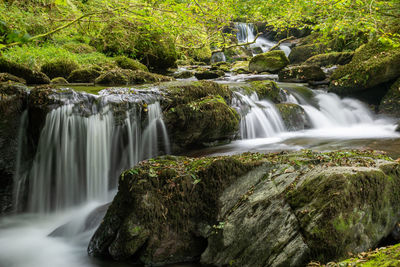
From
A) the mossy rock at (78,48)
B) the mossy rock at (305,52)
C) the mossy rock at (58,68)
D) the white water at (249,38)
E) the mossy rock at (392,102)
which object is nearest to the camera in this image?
the mossy rock at (392,102)

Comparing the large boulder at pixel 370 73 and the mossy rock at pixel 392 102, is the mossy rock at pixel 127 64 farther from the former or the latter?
the mossy rock at pixel 392 102

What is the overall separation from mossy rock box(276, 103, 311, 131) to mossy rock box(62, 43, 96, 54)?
973 cm

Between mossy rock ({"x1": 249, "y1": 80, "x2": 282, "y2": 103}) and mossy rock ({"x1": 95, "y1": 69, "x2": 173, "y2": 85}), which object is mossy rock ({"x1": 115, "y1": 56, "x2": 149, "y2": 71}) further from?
mossy rock ({"x1": 249, "y1": 80, "x2": 282, "y2": 103})

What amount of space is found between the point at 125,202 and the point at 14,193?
3.15 meters

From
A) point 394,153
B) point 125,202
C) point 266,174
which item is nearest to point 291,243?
point 266,174

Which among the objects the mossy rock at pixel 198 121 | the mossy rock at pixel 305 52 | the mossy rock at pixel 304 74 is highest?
the mossy rock at pixel 305 52

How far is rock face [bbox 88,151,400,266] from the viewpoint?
2.62 metres

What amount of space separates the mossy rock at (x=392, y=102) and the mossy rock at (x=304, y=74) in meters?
3.36

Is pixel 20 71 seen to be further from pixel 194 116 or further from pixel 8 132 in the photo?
pixel 194 116

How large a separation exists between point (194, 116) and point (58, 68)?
610 centimetres

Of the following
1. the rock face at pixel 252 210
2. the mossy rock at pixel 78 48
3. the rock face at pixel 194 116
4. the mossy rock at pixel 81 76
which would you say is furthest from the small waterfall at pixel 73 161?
the mossy rock at pixel 78 48

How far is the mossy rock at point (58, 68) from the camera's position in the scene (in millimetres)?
9414

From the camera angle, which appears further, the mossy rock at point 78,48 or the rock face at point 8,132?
the mossy rock at point 78,48

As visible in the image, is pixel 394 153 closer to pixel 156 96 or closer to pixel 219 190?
pixel 219 190
